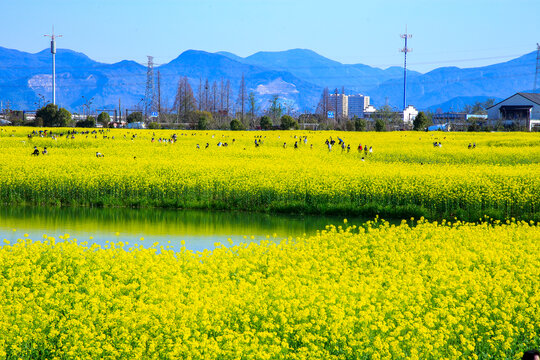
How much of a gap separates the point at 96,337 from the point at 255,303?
8.76ft

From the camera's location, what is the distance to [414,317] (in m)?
11.3

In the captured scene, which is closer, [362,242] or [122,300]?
[122,300]

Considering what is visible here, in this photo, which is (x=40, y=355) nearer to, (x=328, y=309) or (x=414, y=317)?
(x=328, y=309)

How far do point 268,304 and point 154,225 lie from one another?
1529cm

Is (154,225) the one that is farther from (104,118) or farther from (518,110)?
(518,110)

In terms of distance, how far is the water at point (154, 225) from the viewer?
75.2 ft

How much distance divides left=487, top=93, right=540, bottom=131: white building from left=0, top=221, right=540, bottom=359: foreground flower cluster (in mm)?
90327

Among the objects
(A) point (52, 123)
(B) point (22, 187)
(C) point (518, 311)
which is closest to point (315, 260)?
(C) point (518, 311)

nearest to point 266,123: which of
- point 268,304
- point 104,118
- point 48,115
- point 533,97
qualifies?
point 104,118

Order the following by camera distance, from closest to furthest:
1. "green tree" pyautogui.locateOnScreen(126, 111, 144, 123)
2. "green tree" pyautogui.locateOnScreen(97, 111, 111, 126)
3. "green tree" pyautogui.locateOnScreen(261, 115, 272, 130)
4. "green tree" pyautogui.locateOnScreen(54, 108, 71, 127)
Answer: "green tree" pyautogui.locateOnScreen(54, 108, 71, 127), "green tree" pyautogui.locateOnScreen(261, 115, 272, 130), "green tree" pyautogui.locateOnScreen(97, 111, 111, 126), "green tree" pyautogui.locateOnScreen(126, 111, 144, 123)

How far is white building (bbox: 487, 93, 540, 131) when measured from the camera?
330 ft

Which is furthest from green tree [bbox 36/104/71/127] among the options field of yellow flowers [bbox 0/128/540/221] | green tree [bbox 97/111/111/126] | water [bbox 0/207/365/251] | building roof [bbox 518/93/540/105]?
building roof [bbox 518/93/540/105]

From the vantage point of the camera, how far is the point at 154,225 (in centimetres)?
2581

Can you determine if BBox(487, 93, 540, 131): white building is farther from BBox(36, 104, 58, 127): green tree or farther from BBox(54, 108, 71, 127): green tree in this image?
BBox(36, 104, 58, 127): green tree
